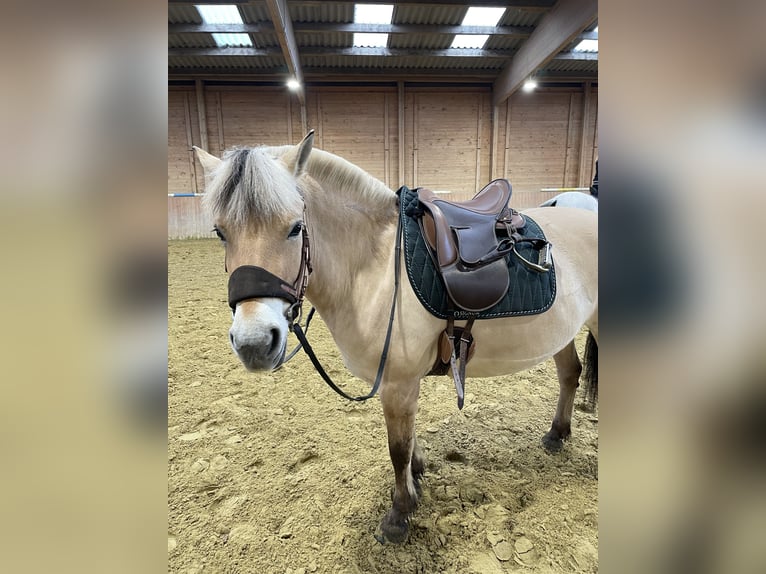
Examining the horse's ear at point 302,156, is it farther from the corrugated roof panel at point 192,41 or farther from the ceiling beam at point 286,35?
the corrugated roof panel at point 192,41

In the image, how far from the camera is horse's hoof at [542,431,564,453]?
2.07 meters

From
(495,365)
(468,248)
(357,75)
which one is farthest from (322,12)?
(495,365)

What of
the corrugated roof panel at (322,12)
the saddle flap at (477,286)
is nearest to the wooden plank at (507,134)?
the corrugated roof panel at (322,12)

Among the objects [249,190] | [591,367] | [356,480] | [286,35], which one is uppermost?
[286,35]

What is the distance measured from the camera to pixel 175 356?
10.5 ft

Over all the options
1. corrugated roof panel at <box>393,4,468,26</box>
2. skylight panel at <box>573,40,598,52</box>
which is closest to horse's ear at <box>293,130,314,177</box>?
corrugated roof panel at <box>393,4,468,26</box>

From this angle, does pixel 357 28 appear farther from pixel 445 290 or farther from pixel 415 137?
pixel 445 290

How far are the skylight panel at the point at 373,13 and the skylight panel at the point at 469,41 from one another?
5.27 ft

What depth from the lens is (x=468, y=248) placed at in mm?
1441

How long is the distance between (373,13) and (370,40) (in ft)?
Result: 3.13

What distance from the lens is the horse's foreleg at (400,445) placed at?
146 centimetres
